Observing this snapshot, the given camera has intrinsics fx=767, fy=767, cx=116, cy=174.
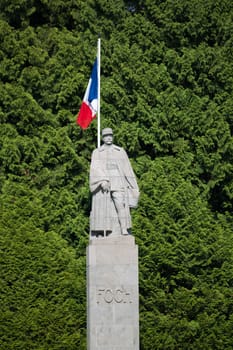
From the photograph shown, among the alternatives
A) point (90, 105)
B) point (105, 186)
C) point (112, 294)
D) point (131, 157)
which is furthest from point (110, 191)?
point (131, 157)

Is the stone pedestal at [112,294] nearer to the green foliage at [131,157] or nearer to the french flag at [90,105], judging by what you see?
the french flag at [90,105]

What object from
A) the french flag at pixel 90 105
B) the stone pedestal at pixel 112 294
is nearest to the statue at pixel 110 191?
the stone pedestal at pixel 112 294

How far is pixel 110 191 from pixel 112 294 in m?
1.89

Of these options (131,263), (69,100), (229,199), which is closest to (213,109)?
(229,199)

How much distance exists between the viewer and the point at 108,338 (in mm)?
13633

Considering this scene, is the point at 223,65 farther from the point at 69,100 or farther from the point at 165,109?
the point at 69,100

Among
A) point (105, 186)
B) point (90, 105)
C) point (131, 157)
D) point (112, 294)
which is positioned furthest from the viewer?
point (131, 157)

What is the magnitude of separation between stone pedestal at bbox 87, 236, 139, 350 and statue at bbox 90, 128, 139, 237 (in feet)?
0.78

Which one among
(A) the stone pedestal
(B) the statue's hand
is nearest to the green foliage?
(A) the stone pedestal

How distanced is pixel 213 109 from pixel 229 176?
1721mm

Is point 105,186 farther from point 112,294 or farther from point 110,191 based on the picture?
point 112,294

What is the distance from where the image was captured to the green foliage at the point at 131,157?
17516 millimetres

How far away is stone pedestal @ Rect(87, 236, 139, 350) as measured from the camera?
44.8 ft

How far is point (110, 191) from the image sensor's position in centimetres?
1421
